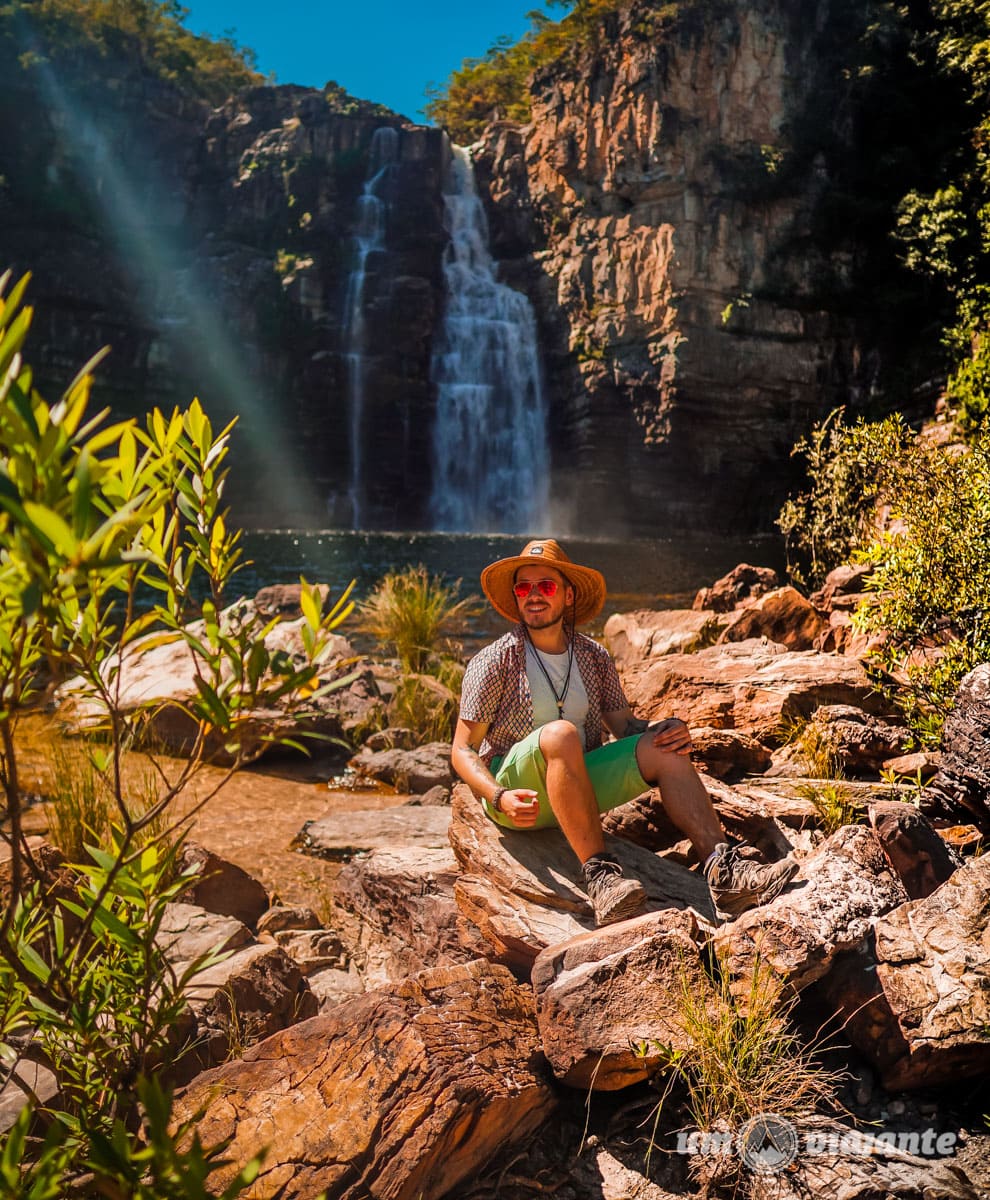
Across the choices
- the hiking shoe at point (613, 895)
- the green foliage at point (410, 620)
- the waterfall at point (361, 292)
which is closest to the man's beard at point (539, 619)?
the hiking shoe at point (613, 895)

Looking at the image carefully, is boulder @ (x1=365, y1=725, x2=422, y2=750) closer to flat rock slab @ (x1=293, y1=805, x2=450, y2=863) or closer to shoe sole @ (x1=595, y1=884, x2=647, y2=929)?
flat rock slab @ (x1=293, y1=805, x2=450, y2=863)

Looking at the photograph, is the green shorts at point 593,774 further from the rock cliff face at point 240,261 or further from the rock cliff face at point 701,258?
the rock cliff face at point 240,261

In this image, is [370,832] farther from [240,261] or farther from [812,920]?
[240,261]

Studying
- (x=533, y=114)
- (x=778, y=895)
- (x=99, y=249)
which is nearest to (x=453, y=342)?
(x=533, y=114)

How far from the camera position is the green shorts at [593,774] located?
113 inches

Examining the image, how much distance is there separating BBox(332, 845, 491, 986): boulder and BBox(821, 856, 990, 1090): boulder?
1.10 metres

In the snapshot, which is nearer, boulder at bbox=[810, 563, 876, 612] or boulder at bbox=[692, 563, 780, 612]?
boulder at bbox=[810, 563, 876, 612]

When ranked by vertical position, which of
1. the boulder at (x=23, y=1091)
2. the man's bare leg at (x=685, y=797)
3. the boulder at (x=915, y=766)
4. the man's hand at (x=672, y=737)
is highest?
the man's hand at (x=672, y=737)

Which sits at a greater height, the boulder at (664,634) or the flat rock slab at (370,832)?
the boulder at (664,634)

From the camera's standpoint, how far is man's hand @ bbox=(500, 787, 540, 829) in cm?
269

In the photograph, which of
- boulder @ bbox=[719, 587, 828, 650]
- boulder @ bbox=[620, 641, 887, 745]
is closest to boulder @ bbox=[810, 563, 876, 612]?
boulder @ bbox=[719, 587, 828, 650]

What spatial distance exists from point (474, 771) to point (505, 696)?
0.33 meters

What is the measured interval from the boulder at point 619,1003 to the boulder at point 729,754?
1.80m

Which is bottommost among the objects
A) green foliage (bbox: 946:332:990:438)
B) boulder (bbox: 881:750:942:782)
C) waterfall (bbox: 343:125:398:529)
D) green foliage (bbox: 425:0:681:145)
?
boulder (bbox: 881:750:942:782)
